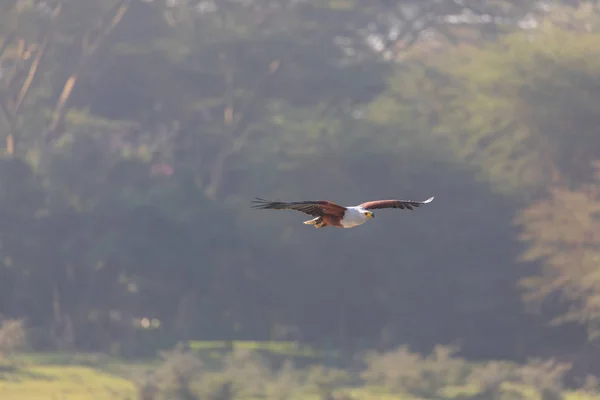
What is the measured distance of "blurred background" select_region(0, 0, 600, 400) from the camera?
32.4m

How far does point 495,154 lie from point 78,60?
10.5m

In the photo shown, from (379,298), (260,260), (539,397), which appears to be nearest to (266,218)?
(260,260)

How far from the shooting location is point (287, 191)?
113ft

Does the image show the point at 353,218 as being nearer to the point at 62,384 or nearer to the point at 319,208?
the point at 319,208

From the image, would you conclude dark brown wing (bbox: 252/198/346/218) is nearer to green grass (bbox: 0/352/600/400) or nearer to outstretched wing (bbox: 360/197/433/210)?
outstretched wing (bbox: 360/197/433/210)

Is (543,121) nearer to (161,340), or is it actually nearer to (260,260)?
(260,260)

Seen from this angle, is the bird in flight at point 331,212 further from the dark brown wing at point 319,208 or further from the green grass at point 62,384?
the green grass at point 62,384

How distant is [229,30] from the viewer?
3700 centimetres

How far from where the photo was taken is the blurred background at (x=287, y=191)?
3241 cm

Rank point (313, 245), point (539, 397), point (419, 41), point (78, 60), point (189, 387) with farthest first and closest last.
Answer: point (419, 41) < point (78, 60) < point (313, 245) < point (539, 397) < point (189, 387)

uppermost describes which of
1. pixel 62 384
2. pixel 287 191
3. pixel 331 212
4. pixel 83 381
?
pixel 287 191

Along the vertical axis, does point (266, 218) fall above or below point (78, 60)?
below

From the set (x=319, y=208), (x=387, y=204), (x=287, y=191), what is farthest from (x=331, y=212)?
(x=287, y=191)

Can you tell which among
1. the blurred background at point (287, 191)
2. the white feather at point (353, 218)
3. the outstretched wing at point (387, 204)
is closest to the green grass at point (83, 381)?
the blurred background at point (287, 191)
